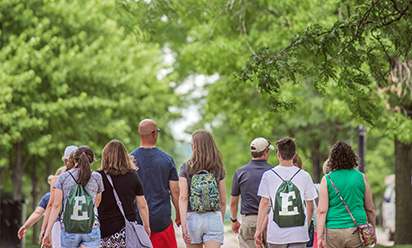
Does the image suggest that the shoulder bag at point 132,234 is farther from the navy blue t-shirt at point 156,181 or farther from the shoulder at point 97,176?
the navy blue t-shirt at point 156,181

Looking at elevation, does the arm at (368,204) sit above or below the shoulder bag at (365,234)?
above

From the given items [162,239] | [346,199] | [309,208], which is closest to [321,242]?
[309,208]

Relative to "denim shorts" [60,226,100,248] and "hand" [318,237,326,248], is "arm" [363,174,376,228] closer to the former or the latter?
"hand" [318,237,326,248]

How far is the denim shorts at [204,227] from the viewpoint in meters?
7.55

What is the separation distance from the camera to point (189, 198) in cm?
764

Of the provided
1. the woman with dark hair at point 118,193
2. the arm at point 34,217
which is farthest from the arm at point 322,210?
the arm at point 34,217

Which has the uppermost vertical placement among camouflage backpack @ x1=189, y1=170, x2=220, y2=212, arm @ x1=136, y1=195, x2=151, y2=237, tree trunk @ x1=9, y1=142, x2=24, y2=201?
tree trunk @ x1=9, y1=142, x2=24, y2=201

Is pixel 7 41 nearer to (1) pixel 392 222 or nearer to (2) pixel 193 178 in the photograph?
(1) pixel 392 222

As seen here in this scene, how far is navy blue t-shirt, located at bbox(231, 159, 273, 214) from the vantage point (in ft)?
26.8

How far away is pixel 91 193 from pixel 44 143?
1696 centimetres

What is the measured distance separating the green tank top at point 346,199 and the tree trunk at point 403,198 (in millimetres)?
11661

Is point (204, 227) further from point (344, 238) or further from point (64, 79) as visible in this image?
point (64, 79)

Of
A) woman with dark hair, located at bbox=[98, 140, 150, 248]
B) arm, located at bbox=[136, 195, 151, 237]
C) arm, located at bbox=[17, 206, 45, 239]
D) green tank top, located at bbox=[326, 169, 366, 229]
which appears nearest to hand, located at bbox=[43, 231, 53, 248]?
woman with dark hair, located at bbox=[98, 140, 150, 248]

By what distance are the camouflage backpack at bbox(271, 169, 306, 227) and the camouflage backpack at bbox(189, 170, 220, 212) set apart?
709 millimetres
